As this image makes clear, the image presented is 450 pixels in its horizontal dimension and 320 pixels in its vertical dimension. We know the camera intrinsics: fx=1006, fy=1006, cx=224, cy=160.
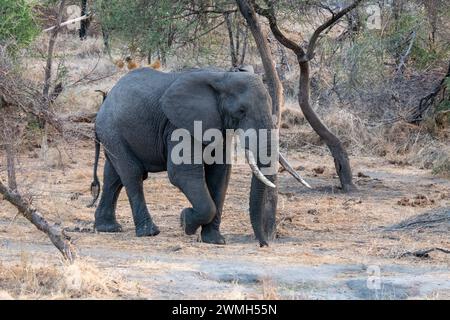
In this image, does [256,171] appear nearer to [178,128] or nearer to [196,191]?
[196,191]

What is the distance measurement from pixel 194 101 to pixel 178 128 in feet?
1.12

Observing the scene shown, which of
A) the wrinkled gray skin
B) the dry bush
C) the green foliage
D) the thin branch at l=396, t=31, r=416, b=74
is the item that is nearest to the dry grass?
the thin branch at l=396, t=31, r=416, b=74

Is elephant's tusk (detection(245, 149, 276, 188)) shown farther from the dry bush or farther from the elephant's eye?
the dry bush

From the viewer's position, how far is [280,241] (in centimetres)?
1094

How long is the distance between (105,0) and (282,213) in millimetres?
5352

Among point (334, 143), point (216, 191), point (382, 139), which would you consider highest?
point (334, 143)

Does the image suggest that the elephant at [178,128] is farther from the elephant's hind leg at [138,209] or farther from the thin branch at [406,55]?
the thin branch at [406,55]

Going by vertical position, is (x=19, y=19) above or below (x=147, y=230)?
above

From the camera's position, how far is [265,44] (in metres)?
12.1

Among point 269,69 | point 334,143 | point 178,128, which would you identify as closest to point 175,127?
point 178,128

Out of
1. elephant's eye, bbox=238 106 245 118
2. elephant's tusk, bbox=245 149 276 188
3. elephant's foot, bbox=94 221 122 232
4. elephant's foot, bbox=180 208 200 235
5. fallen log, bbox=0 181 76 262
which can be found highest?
elephant's eye, bbox=238 106 245 118

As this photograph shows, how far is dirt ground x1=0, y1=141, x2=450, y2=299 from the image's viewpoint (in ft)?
24.9

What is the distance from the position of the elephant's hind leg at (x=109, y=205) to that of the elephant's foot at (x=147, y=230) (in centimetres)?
54

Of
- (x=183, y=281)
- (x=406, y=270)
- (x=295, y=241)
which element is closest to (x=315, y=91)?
(x=295, y=241)
